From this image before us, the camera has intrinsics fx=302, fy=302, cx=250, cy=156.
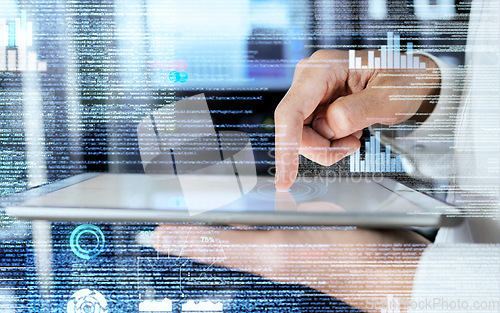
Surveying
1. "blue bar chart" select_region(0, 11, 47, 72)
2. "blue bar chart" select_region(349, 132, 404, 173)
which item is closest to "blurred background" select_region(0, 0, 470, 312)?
"blue bar chart" select_region(0, 11, 47, 72)

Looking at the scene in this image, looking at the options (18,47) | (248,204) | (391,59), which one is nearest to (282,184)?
(248,204)

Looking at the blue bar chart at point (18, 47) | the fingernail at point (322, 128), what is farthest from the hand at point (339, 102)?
the blue bar chart at point (18, 47)

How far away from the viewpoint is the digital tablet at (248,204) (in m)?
0.49

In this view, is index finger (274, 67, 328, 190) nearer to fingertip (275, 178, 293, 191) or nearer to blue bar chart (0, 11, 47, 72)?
fingertip (275, 178, 293, 191)

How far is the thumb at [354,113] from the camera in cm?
50

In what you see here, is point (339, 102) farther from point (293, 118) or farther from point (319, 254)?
point (319, 254)

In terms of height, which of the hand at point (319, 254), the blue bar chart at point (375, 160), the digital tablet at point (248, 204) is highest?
the blue bar chart at point (375, 160)

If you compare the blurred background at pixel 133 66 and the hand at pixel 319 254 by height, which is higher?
the blurred background at pixel 133 66

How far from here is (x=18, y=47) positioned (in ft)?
1.59

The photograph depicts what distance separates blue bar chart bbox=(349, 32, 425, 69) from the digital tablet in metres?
0.19

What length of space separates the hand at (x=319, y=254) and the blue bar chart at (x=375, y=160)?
10cm

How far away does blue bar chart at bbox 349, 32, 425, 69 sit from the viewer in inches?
19.0

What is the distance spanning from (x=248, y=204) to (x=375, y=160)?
222 millimetres

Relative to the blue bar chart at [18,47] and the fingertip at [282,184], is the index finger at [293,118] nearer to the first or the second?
the fingertip at [282,184]
